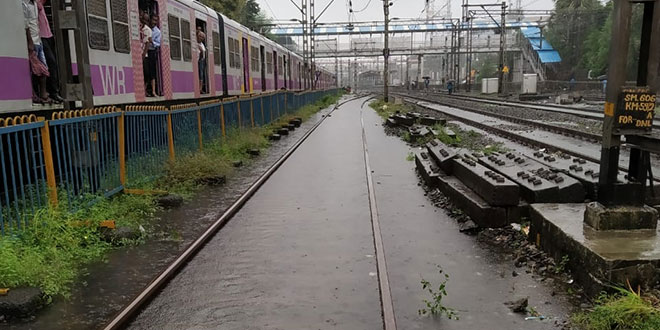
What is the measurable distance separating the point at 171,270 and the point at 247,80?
15970 millimetres

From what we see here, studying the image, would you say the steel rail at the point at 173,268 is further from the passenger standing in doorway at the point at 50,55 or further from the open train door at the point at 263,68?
the open train door at the point at 263,68

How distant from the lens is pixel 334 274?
473 cm

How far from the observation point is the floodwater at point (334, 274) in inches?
151

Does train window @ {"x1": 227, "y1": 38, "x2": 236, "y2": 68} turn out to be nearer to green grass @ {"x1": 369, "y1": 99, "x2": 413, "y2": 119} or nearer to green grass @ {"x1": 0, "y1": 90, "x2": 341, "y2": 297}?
green grass @ {"x1": 0, "y1": 90, "x2": 341, "y2": 297}

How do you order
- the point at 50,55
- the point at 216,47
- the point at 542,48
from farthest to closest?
the point at 542,48 < the point at 216,47 < the point at 50,55

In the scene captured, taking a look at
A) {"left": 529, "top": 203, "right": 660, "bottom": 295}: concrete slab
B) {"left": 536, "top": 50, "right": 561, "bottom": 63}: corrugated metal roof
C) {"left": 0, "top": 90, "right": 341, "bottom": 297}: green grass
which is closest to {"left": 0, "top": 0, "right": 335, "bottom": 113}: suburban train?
{"left": 0, "top": 90, "right": 341, "bottom": 297}: green grass

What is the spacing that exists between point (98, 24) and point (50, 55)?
1250 mm

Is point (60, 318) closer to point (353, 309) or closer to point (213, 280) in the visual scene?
point (213, 280)

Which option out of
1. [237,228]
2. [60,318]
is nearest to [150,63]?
[237,228]

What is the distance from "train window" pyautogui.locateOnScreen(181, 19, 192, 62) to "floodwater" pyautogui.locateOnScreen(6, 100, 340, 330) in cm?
579

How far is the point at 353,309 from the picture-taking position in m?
3.98

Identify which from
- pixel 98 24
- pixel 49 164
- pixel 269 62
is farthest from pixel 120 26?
pixel 269 62

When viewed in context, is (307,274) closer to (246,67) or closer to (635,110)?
(635,110)

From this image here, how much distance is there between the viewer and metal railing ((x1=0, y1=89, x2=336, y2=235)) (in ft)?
17.0
